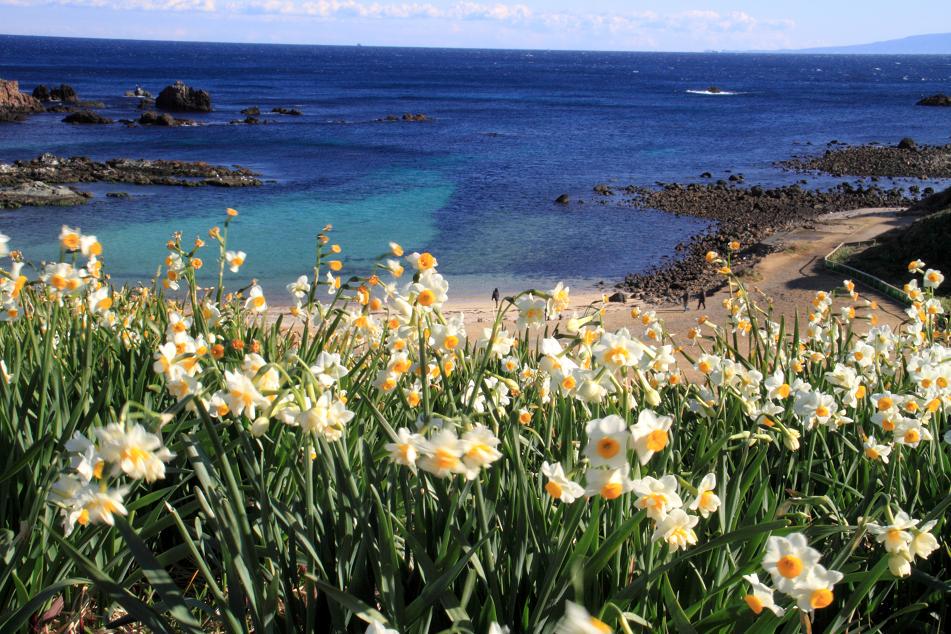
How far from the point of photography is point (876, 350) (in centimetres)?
369

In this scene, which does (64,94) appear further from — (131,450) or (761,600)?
(761,600)

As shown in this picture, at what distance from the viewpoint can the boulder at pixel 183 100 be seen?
5044 cm

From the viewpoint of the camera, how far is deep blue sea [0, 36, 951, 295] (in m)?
20.0

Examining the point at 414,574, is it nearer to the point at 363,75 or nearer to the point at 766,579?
the point at 766,579

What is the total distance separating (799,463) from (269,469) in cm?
192

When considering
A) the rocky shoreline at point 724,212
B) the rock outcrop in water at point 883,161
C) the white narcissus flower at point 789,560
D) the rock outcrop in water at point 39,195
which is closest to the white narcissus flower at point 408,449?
the white narcissus flower at point 789,560

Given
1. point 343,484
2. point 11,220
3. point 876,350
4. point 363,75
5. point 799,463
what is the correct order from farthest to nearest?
point 363,75
point 11,220
point 876,350
point 799,463
point 343,484

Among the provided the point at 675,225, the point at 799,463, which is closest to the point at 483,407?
the point at 799,463

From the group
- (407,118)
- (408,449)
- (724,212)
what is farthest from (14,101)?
(408,449)

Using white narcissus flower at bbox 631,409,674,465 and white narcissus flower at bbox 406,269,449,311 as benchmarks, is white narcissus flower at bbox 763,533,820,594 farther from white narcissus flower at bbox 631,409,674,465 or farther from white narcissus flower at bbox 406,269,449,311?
white narcissus flower at bbox 406,269,449,311

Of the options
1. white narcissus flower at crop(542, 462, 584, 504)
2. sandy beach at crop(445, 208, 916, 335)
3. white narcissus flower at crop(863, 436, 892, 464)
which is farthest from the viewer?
sandy beach at crop(445, 208, 916, 335)

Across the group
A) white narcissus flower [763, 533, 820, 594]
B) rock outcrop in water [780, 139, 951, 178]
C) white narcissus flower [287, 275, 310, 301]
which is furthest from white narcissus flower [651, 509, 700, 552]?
rock outcrop in water [780, 139, 951, 178]

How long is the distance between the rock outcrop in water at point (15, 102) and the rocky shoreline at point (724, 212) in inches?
1360

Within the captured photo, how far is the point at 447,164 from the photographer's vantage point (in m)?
33.7
